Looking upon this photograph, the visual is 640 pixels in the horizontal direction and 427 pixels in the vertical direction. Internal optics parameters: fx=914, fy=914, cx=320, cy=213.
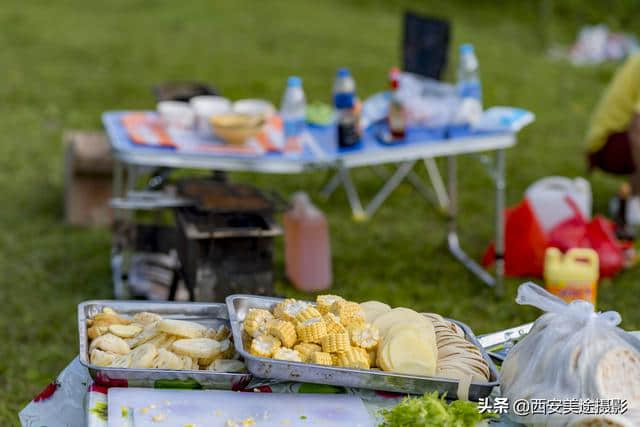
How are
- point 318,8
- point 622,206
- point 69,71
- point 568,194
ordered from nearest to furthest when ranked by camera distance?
point 568,194 < point 622,206 < point 69,71 < point 318,8

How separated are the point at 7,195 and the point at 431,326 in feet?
16.6

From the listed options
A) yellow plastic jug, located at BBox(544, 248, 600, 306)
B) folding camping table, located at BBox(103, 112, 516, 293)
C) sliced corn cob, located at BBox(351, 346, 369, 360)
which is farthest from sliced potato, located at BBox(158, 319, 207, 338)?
yellow plastic jug, located at BBox(544, 248, 600, 306)

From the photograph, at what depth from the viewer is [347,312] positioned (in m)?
2.29

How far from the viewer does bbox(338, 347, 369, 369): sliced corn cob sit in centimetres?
213

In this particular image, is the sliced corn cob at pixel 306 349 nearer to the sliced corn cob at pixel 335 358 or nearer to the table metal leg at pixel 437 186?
the sliced corn cob at pixel 335 358

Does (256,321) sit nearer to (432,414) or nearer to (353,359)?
(353,359)

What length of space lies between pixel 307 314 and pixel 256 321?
0.42 feet

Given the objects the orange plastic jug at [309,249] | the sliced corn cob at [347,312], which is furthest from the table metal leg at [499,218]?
the sliced corn cob at [347,312]

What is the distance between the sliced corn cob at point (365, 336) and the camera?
7.16 feet

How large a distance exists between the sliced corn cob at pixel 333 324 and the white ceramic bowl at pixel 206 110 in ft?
8.34

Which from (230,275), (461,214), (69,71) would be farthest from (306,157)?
(69,71)

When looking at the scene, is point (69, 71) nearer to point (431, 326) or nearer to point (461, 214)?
point (461, 214)

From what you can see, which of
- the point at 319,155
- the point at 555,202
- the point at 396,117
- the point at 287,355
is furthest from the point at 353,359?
the point at 555,202

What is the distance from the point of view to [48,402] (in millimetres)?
2311
